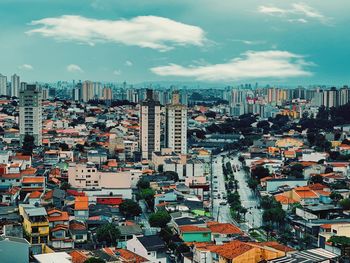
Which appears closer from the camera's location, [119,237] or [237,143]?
[119,237]

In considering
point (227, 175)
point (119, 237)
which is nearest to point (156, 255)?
point (119, 237)

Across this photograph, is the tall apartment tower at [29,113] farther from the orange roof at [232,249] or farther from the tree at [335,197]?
the orange roof at [232,249]

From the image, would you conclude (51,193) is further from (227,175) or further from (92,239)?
(227,175)

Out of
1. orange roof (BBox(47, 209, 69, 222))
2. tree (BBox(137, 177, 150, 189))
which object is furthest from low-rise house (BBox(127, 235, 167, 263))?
tree (BBox(137, 177, 150, 189))

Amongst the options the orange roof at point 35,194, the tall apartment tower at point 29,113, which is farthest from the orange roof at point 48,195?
the tall apartment tower at point 29,113

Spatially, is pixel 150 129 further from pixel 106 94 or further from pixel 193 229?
pixel 106 94

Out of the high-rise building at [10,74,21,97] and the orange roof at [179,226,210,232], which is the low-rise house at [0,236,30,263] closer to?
the orange roof at [179,226,210,232]

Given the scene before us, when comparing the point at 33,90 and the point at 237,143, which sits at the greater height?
the point at 33,90
